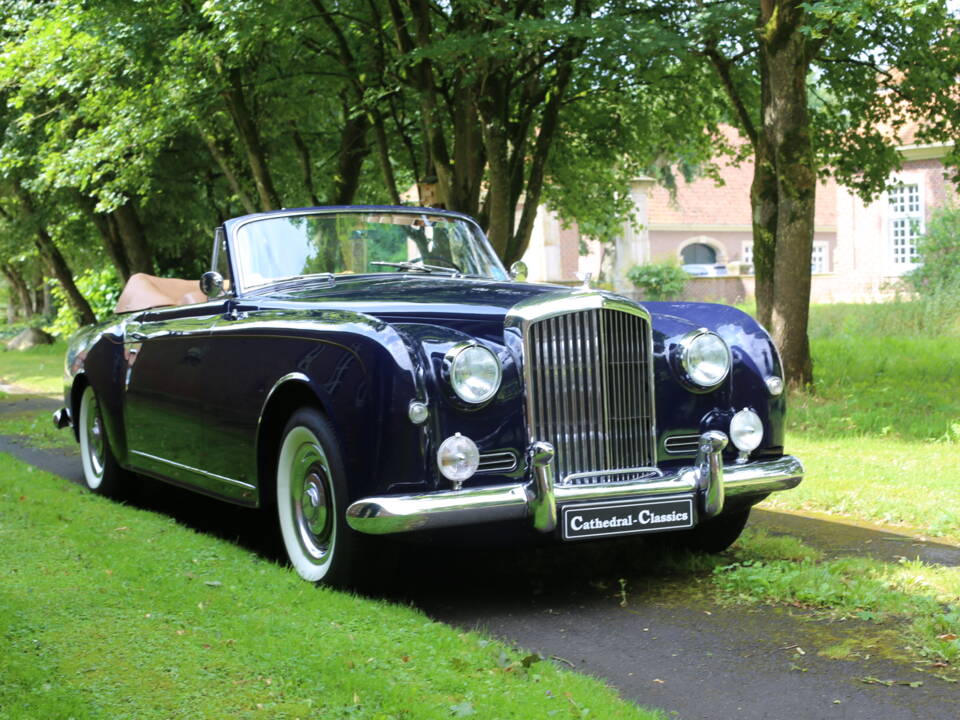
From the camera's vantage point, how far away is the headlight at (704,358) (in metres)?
5.58

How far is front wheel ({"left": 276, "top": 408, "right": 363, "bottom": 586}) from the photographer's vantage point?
17.0ft

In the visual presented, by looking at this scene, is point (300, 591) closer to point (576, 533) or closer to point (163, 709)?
point (576, 533)

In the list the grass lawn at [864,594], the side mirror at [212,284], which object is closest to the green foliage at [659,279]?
the side mirror at [212,284]

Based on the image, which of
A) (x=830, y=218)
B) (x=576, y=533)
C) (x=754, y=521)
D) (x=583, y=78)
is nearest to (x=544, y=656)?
(x=576, y=533)

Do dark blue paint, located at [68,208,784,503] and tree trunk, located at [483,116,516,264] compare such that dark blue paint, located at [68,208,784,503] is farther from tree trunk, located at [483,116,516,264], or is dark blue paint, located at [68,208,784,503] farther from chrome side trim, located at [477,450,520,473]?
tree trunk, located at [483,116,516,264]

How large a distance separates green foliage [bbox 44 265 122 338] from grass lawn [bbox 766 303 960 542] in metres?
17.5

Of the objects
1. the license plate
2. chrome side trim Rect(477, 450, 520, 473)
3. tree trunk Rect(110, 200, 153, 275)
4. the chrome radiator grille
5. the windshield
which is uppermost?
tree trunk Rect(110, 200, 153, 275)

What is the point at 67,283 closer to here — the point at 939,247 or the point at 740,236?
the point at 939,247

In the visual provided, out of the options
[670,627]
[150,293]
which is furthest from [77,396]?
[670,627]

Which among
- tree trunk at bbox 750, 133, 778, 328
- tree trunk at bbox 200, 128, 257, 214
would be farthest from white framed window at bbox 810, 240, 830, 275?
tree trunk at bbox 750, 133, 778, 328

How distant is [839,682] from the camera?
418 centimetres

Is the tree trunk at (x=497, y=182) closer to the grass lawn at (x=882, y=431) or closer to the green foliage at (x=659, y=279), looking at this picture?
the grass lawn at (x=882, y=431)

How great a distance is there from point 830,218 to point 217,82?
4789cm

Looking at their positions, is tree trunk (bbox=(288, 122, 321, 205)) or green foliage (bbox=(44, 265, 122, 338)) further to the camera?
green foliage (bbox=(44, 265, 122, 338))
